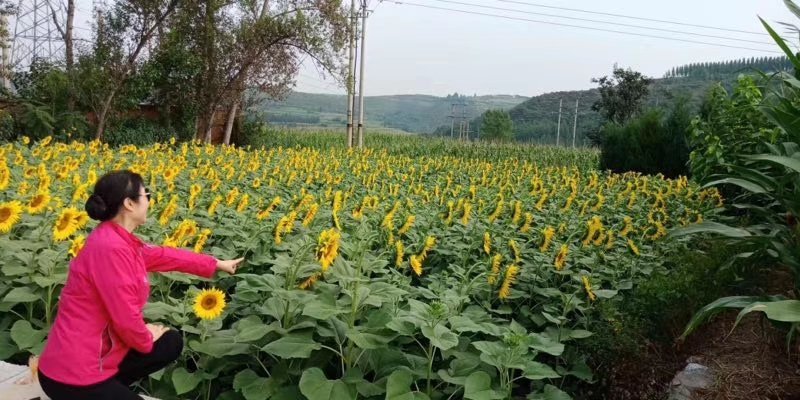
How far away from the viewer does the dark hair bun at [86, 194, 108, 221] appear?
1.88 m

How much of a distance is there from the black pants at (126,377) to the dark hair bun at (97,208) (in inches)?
17.7

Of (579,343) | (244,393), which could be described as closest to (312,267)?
(244,393)

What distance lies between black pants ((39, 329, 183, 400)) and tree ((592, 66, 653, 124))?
89.9 ft

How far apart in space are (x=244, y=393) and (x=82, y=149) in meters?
5.90

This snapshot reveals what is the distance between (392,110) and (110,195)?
93286 millimetres

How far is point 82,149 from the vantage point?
277 inches

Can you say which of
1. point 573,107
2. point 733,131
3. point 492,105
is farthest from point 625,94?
point 492,105

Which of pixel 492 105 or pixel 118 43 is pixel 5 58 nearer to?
pixel 118 43

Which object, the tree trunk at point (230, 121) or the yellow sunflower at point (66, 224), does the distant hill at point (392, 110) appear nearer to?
the tree trunk at point (230, 121)

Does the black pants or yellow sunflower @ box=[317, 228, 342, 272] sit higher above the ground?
yellow sunflower @ box=[317, 228, 342, 272]

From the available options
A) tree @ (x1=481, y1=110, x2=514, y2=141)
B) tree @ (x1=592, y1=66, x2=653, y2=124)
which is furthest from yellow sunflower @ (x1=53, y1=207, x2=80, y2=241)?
tree @ (x1=481, y1=110, x2=514, y2=141)

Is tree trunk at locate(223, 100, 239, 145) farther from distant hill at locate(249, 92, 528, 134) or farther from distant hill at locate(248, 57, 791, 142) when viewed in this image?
distant hill at locate(249, 92, 528, 134)

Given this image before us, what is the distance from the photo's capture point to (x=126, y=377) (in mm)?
2057

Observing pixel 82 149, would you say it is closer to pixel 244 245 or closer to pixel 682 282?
pixel 244 245
